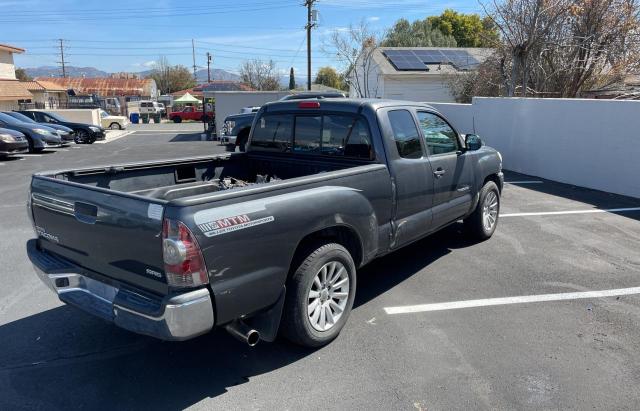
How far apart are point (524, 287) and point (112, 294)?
13.0 ft

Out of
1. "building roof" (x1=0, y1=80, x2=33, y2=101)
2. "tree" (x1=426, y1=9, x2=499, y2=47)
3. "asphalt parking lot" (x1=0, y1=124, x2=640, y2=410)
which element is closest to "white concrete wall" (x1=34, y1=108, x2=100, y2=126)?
"building roof" (x1=0, y1=80, x2=33, y2=101)

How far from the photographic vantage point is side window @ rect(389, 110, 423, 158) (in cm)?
461

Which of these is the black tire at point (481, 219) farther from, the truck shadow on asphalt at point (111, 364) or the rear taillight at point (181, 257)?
the rear taillight at point (181, 257)

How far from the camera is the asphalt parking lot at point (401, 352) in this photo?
321 centimetres

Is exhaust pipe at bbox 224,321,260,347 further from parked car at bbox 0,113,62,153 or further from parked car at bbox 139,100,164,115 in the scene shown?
parked car at bbox 139,100,164,115

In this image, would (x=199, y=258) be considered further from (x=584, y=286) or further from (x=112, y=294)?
(x=584, y=286)

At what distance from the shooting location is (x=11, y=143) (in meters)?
15.5

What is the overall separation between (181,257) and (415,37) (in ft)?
138

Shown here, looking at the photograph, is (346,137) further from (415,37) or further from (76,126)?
(415,37)

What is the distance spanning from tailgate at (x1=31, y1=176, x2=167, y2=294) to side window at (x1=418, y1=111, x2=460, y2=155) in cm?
315

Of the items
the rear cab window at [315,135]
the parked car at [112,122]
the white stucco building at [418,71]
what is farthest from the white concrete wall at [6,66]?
the rear cab window at [315,135]

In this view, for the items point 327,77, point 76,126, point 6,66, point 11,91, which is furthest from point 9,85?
point 327,77

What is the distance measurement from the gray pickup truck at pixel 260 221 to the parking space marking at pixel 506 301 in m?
0.62

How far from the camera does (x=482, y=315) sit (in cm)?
440
